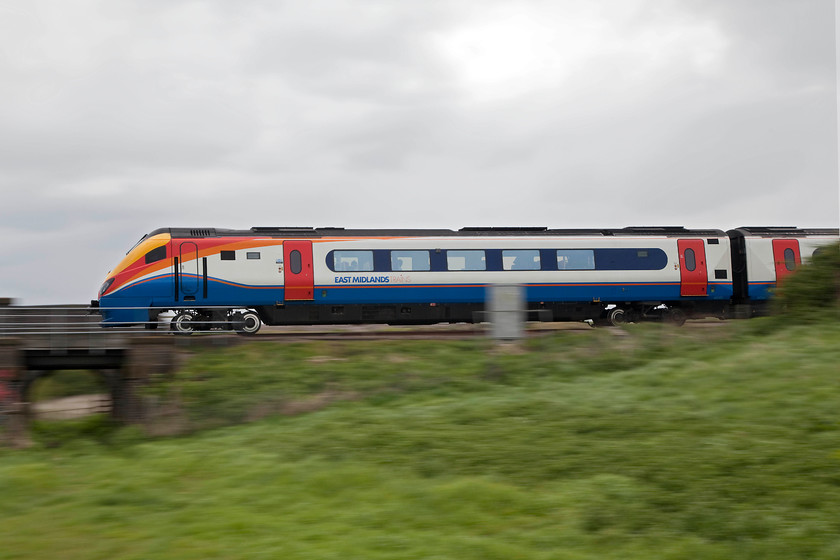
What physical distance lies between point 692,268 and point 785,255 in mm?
3988

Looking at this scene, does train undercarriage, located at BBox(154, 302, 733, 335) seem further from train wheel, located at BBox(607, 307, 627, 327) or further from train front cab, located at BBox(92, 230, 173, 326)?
train front cab, located at BBox(92, 230, 173, 326)

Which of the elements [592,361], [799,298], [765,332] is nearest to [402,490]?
[592,361]

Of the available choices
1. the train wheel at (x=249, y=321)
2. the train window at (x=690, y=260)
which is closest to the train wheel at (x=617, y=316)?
the train window at (x=690, y=260)

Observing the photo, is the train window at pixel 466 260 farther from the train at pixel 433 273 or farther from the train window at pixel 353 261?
the train window at pixel 353 261

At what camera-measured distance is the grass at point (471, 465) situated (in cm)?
772

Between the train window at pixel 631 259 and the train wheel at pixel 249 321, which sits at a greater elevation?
the train window at pixel 631 259

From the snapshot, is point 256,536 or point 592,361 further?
point 592,361

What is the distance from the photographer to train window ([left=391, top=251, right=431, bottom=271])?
2458cm

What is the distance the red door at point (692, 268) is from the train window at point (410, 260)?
9464mm

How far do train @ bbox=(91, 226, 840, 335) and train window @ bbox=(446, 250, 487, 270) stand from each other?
35 mm

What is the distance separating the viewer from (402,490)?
30.9 ft

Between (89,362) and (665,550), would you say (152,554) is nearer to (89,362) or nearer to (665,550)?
(665,550)

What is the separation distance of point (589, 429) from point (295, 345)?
32.0 feet

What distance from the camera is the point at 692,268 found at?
26625 mm
